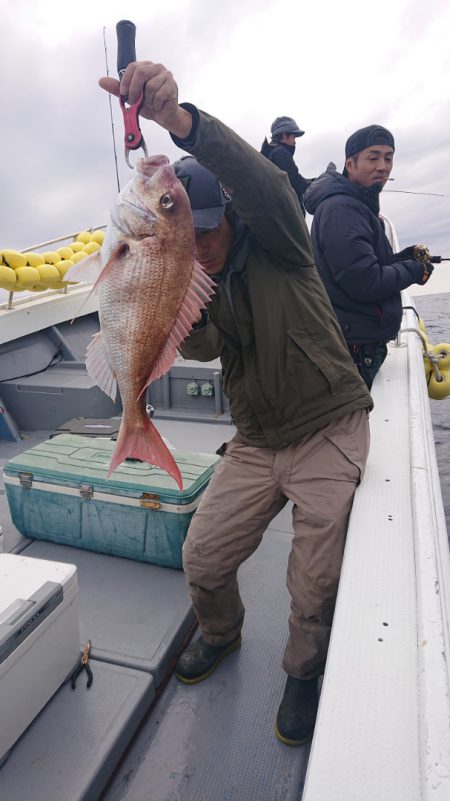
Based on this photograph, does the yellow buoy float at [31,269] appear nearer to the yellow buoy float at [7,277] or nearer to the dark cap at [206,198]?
the yellow buoy float at [7,277]

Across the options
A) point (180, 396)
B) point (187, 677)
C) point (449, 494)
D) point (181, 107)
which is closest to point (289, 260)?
point (181, 107)

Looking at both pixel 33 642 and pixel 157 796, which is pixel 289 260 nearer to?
pixel 33 642

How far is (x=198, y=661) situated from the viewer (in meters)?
2.12

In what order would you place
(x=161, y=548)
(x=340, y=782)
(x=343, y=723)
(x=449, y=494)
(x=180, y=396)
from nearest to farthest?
1. (x=340, y=782)
2. (x=343, y=723)
3. (x=161, y=548)
4. (x=180, y=396)
5. (x=449, y=494)

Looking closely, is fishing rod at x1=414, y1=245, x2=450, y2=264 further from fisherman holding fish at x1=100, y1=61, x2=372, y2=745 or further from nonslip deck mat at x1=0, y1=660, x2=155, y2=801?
nonslip deck mat at x1=0, y1=660, x2=155, y2=801

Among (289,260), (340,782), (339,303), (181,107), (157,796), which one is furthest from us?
(339,303)

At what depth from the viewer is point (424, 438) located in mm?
2385

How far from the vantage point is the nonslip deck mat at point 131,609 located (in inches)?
84.5

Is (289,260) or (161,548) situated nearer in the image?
(289,260)

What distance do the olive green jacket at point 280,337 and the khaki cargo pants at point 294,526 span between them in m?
0.10

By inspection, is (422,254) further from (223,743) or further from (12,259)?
(12,259)

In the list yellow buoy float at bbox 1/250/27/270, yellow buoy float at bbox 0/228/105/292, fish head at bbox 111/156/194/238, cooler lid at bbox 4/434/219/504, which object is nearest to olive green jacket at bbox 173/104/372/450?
fish head at bbox 111/156/194/238

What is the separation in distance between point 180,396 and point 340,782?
4619 millimetres

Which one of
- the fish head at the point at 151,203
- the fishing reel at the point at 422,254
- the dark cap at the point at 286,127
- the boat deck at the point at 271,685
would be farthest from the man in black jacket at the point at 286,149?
the fish head at the point at 151,203
